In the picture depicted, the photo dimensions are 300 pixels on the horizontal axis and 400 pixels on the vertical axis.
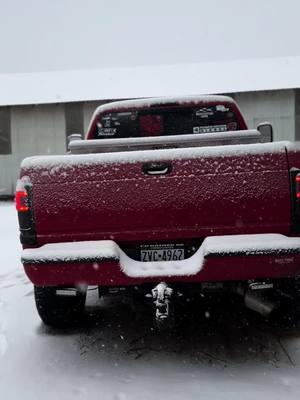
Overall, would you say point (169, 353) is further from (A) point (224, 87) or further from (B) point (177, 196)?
(A) point (224, 87)

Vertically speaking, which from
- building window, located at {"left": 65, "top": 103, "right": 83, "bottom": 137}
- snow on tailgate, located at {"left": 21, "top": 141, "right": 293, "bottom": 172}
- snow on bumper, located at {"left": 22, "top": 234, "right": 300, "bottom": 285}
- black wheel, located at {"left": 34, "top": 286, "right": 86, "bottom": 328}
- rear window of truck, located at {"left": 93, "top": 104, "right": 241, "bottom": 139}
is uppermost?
building window, located at {"left": 65, "top": 103, "right": 83, "bottom": 137}

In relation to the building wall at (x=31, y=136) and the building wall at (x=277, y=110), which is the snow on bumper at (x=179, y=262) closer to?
the building wall at (x=277, y=110)

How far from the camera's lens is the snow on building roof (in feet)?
60.3

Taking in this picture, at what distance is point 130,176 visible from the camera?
104 inches

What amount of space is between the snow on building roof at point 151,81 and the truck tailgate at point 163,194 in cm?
1580

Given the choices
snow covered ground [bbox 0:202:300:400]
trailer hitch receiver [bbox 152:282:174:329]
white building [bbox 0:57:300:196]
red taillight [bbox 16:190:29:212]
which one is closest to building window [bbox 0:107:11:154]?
white building [bbox 0:57:300:196]

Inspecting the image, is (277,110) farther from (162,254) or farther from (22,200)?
(22,200)

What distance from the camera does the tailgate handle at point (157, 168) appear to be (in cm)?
263

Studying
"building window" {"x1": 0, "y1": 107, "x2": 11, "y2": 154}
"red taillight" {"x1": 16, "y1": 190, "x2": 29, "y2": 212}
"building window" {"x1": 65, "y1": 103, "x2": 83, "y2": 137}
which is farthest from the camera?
"building window" {"x1": 0, "y1": 107, "x2": 11, "y2": 154}

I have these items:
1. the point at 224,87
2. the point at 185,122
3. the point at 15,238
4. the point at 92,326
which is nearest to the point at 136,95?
the point at 224,87

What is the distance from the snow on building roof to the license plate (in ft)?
52.1

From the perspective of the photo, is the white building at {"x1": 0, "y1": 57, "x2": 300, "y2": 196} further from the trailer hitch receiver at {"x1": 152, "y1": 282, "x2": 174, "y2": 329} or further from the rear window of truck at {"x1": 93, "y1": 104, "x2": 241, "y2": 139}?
the trailer hitch receiver at {"x1": 152, "y1": 282, "x2": 174, "y2": 329}

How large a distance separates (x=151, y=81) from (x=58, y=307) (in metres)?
18.1

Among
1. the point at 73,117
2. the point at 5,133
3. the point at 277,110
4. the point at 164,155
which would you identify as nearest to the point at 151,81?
the point at 73,117
